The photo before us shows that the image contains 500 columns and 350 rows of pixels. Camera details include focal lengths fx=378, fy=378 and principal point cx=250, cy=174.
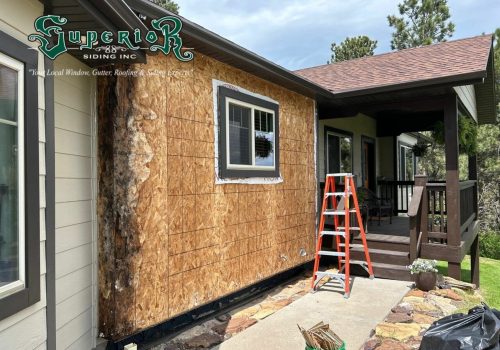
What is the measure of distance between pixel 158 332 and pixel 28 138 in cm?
246

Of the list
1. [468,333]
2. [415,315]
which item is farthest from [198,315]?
[468,333]

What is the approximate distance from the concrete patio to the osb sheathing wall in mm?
689

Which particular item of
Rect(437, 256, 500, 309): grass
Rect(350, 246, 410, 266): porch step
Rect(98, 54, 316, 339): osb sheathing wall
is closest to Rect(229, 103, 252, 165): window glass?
Rect(98, 54, 316, 339): osb sheathing wall

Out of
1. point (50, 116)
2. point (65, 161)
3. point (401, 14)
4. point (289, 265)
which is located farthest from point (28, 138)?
point (401, 14)

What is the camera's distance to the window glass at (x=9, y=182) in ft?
6.48

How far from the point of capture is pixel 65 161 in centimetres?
298

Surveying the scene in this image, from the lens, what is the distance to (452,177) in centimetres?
571

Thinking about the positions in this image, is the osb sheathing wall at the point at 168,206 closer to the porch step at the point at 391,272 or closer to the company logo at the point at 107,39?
the company logo at the point at 107,39

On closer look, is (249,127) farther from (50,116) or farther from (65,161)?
(50,116)

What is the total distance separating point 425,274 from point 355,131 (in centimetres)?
505

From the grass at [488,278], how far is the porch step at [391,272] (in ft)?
5.82

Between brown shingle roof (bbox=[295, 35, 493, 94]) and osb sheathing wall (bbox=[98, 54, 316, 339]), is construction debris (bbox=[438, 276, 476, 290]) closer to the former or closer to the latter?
osb sheathing wall (bbox=[98, 54, 316, 339])

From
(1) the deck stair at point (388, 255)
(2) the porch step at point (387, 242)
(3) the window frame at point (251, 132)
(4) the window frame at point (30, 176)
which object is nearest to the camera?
(4) the window frame at point (30, 176)

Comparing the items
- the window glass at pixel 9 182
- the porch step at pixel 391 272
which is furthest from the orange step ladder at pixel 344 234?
the window glass at pixel 9 182
